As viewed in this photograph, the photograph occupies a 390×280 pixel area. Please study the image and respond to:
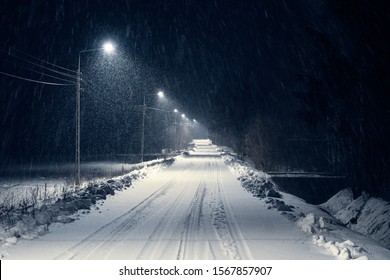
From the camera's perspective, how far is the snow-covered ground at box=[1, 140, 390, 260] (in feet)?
28.1

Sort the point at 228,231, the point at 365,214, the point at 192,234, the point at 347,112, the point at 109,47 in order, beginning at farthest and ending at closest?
1. the point at 347,112
2. the point at 365,214
3. the point at 109,47
4. the point at 228,231
5. the point at 192,234

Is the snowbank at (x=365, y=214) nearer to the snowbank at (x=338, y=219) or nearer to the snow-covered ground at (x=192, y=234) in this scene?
the snowbank at (x=338, y=219)

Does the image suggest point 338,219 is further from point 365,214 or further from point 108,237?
point 108,237

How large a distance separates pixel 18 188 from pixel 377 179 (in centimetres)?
2101

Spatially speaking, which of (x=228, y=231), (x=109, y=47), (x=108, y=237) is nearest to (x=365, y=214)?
(x=228, y=231)

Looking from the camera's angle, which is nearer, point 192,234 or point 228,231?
point 192,234

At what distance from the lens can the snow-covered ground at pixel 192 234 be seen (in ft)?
28.1

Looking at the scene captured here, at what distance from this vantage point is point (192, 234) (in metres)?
10.6

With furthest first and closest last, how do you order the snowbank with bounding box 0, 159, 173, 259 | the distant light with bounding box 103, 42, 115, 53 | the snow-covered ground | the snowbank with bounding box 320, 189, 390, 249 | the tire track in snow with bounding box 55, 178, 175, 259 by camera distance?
the distant light with bounding box 103, 42, 115, 53 → the snowbank with bounding box 320, 189, 390, 249 → the snowbank with bounding box 0, 159, 173, 259 → the snow-covered ground → the tire track in snow with bounding box 55, 178, 175, 259

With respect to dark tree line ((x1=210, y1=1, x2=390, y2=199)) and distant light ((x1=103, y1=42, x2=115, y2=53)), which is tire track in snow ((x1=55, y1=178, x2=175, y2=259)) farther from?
dark tree line ((x1=210, y1=1, x2=390, y2=199))

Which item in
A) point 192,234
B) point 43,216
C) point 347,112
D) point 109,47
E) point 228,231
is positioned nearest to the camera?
point 192,234

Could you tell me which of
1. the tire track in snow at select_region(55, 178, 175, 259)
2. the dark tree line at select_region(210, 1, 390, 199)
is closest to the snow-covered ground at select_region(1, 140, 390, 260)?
the tire track in snow at select_region(55, 178, 175, 259)

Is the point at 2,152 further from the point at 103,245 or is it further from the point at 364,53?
the point at 103,245

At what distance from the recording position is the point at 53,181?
2589cm
